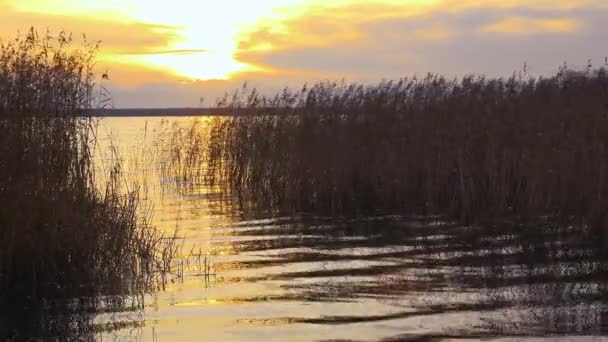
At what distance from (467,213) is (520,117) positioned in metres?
2.42

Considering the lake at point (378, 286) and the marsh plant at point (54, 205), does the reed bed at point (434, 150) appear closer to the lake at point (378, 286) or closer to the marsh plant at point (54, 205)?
the lake at point (378, 286)

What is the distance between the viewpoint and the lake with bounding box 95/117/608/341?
769 cm

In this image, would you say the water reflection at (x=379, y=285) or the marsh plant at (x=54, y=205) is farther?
the marsh plant at (x=54, y=205)

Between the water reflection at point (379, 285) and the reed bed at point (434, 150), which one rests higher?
the reed bed at point (434, 150)

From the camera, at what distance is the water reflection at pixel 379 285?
7.73 meters

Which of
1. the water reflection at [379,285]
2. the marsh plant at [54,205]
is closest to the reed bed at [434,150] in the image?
the water reflection at [379,285]

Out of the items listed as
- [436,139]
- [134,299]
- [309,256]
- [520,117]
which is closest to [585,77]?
[520,117]

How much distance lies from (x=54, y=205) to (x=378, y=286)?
3610mm

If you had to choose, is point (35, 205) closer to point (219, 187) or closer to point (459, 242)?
point (459, 242)

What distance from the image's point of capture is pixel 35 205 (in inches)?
361

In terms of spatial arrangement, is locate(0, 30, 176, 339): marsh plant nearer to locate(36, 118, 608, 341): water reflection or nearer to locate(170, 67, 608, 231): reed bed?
locate(36, 118, 608, 341): water reflection

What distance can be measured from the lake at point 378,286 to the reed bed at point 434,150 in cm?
98

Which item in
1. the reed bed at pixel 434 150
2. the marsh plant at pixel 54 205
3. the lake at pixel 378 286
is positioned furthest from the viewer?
the reed bed at pixel 434 150

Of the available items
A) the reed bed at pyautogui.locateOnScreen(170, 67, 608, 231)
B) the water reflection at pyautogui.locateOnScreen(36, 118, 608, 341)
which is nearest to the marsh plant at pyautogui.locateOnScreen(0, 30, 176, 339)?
the water reflection at pyautogui.locateOnScreen(36, 118, 608, 341)
